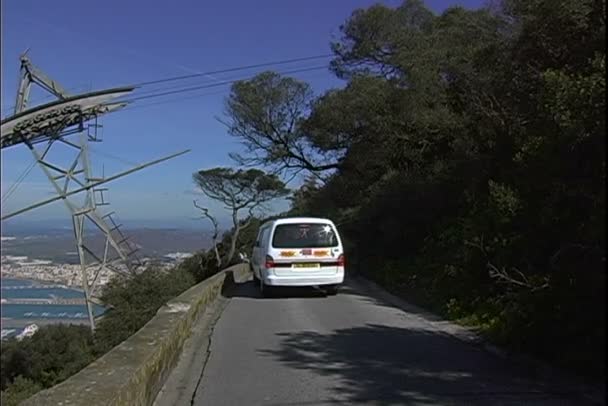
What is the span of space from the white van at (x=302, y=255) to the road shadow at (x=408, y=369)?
468 cm

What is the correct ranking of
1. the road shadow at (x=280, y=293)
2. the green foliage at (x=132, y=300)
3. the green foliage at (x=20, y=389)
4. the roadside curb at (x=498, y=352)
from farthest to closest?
the green foliage at (x=132, y=300)
the green foliage at (x=20, y=389)
the road shadow at (x=280, y=293)
the roadside curb at (x=498, y=352)

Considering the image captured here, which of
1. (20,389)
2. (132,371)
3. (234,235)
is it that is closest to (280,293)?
(20,389)

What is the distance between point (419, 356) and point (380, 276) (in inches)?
471

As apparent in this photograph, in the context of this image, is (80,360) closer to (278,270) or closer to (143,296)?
(143,296)

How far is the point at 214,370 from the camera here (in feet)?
24.5

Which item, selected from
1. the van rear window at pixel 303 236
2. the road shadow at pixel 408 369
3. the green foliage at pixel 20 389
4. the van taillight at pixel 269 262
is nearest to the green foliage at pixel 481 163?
the road shadow at pixel 408 369

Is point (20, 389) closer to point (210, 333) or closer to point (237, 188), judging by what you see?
point (210, 333)

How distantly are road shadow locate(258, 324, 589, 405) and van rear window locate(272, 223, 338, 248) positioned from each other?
4842 millimetres

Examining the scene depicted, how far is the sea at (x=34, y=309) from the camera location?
26094mm

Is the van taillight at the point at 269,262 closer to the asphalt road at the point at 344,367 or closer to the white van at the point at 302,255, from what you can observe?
the white van at the point at 302,255

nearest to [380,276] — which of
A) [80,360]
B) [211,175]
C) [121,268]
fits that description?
[80,360]

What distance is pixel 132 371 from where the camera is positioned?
5305 millimetres

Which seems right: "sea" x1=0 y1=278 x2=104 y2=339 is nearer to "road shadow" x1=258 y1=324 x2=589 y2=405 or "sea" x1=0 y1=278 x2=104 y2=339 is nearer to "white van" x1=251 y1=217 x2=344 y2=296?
"white van" x1=251 y1=217 x2=344 y2=296

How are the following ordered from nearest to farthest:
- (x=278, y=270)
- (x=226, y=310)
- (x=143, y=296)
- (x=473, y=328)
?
(x=473, y=328), (x=226, y=310), (x=278, y=270), (x=143, y=296)
